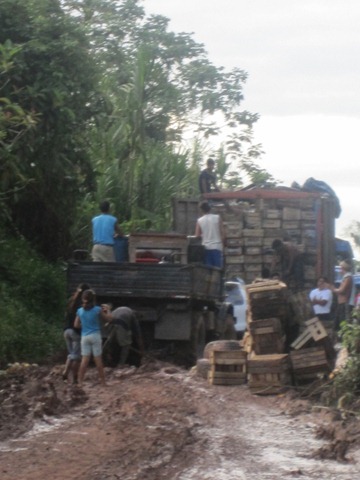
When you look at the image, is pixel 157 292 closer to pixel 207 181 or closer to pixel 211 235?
pixel 211 235

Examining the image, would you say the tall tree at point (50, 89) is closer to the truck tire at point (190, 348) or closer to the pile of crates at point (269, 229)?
the pile of crates at point (269, 229)

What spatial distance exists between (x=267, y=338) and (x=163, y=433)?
4.54 metres

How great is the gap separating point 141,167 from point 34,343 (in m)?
11.7

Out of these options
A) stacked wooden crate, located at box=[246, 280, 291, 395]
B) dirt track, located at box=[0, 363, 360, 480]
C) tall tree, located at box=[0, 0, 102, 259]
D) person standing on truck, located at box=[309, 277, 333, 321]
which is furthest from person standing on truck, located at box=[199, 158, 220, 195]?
dirt track, located at box=[0, 363, 360, 480]

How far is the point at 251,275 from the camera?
23875 millimetres

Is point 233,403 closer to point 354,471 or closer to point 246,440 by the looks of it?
point 246,440

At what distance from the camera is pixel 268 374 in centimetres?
1546

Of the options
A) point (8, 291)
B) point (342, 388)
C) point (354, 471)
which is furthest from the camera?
point (8, 291)

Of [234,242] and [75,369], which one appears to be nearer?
[75,369]

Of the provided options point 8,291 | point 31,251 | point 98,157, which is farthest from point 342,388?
point 98,157

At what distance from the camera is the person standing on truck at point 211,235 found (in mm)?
20281

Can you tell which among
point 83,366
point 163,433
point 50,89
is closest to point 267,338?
point 83,366

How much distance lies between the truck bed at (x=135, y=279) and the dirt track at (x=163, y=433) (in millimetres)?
1991

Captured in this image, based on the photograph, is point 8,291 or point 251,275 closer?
A: point 8,291
